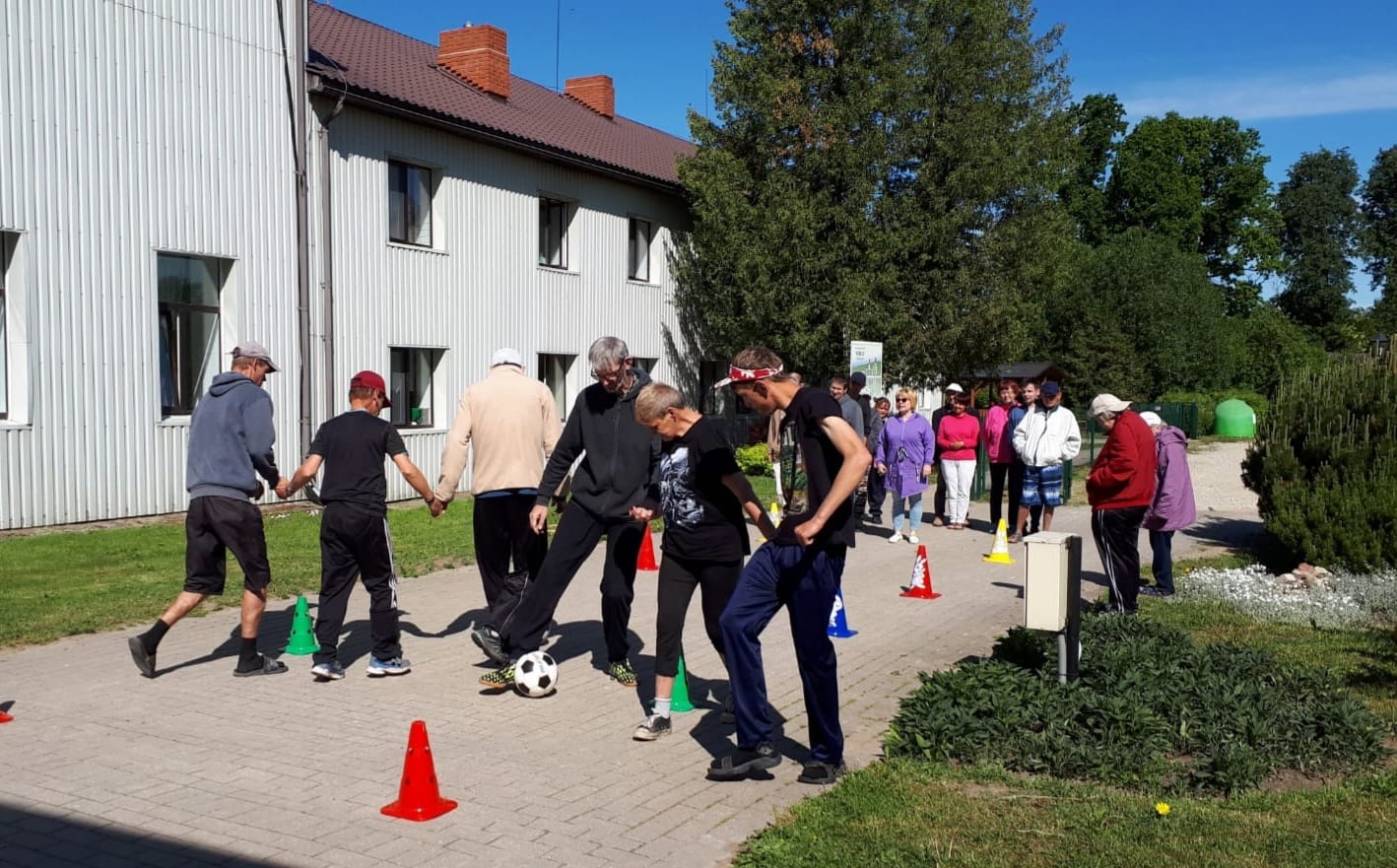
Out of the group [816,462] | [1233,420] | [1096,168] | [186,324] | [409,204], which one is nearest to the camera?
[816,462]

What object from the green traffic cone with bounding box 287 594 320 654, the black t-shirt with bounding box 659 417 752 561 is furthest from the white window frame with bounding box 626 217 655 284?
the black t-shirt with bounding box 659 417 752 561

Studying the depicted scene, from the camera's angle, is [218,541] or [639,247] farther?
[639,247]

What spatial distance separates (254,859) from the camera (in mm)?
4504

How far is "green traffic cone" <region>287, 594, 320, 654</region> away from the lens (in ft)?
26.6

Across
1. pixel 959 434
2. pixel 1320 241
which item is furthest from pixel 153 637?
pixel 1320 241

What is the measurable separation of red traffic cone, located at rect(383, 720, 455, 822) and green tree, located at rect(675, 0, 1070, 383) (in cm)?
2071

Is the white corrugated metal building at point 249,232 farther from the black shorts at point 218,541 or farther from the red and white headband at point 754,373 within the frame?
the red and white headband at point 754,373

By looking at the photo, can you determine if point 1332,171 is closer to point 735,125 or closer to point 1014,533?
point 735,125

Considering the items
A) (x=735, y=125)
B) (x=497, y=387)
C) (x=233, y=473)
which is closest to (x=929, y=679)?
(x=497, y=387)

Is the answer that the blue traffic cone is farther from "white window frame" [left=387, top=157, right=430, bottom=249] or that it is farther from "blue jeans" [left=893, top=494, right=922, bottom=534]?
"white window frame" [left=387, top=157, right=430, bottom=249]

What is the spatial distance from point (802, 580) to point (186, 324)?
13264 mm

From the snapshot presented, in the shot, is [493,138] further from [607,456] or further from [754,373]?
[754,373]

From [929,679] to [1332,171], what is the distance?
275ft

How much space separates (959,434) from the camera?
15.0 meters
